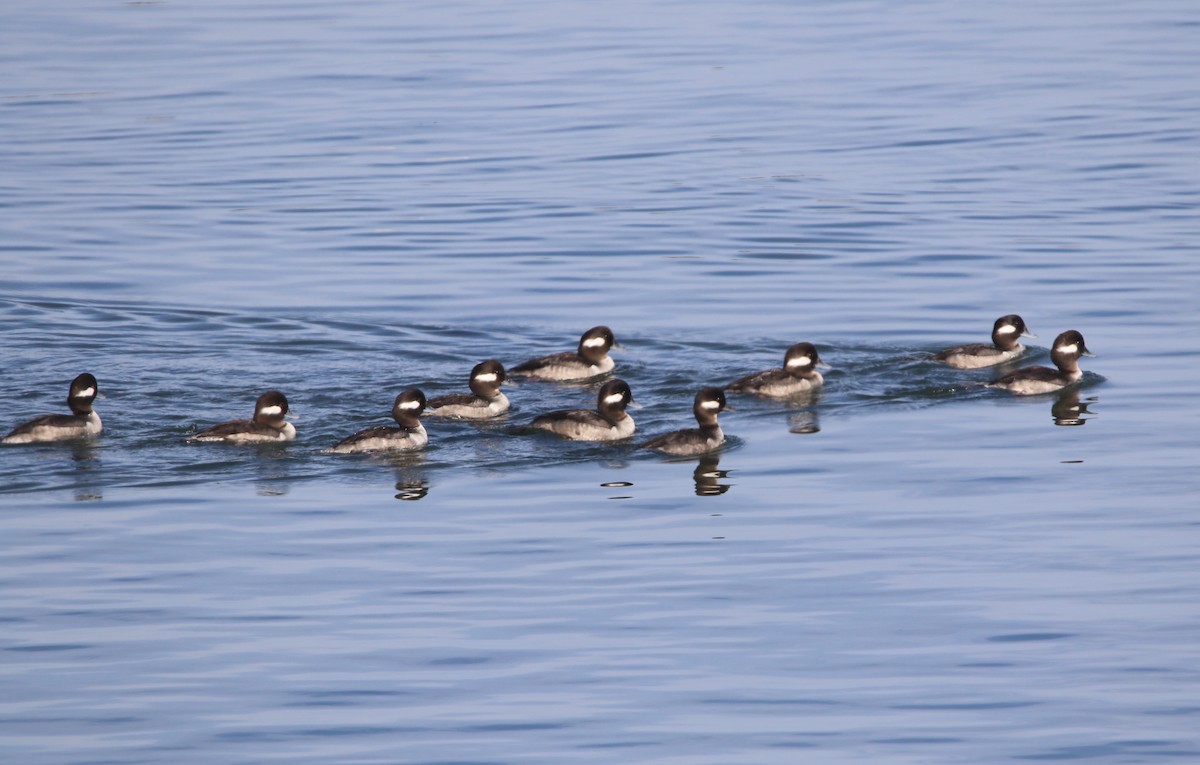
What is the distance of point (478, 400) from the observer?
1664cm

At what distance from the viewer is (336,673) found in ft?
34.2

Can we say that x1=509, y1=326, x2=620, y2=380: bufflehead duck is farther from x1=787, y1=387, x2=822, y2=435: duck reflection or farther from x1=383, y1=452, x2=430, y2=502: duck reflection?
x1=383, y1=452, x2=430, y2=502: duck reflection

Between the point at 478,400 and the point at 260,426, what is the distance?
83.7 inches

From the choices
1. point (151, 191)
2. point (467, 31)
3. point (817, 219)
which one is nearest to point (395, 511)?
point (817, 219)

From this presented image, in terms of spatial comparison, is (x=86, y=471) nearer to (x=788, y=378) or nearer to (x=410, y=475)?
(x=410, y=475)

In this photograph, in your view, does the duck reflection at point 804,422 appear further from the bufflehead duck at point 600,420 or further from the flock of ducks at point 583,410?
the bufflehead duck at point 600,420

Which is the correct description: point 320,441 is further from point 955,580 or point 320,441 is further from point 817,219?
point 817,219

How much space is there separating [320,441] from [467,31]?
32.7m

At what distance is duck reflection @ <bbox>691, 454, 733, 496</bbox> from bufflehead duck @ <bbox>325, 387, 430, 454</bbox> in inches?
89.9

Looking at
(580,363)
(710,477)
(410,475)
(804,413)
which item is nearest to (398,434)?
(410,475)

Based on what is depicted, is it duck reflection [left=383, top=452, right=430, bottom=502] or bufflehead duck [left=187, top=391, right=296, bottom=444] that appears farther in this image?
bufflehead duck [left=187, top=391, right=296, bottom=444]

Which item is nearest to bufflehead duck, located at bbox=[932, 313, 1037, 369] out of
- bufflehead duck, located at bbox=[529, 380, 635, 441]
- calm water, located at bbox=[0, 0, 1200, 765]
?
calm water, located at bbox=[0, 0, 1200, 765]

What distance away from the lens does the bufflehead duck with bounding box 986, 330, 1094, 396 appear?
17.3m

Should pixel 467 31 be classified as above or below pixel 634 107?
above
